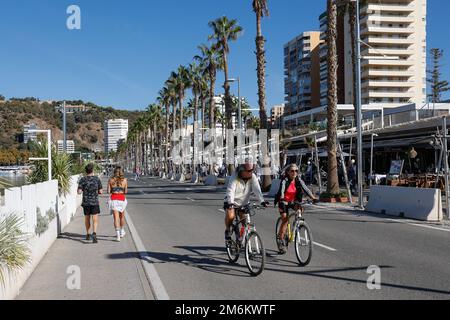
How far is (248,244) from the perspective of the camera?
28.5 ft

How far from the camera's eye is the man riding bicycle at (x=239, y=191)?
9117mm

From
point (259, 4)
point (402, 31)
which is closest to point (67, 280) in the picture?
point (259, 4)

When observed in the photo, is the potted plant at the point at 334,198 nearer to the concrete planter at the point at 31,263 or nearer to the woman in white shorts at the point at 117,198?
the woman in white shorts at the point at 117,198

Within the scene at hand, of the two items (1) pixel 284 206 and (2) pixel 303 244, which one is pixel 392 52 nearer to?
(1) pixel 284 206

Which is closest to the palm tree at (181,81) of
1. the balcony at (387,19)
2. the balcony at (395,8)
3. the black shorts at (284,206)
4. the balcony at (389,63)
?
the balcony at (389,63)

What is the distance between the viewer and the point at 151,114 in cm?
11206

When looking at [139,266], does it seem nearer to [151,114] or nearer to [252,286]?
[252,286]

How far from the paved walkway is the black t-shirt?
2.98ft

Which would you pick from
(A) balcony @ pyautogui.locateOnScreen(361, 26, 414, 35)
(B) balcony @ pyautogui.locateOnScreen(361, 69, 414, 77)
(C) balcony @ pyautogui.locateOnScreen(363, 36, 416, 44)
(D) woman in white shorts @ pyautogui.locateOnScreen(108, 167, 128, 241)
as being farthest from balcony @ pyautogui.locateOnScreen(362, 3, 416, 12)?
(D) woman in white shorts @ pyautogui.locateOnScreen(108, 167, 128, 241)

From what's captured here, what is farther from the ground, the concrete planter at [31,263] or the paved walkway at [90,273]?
the concrete planter at [31,263]

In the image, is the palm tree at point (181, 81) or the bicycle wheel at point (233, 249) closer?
the bicycle wheel at point (233, 249)

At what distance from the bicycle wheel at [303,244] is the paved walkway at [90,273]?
263cm

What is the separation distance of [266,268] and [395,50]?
89.8 metres
